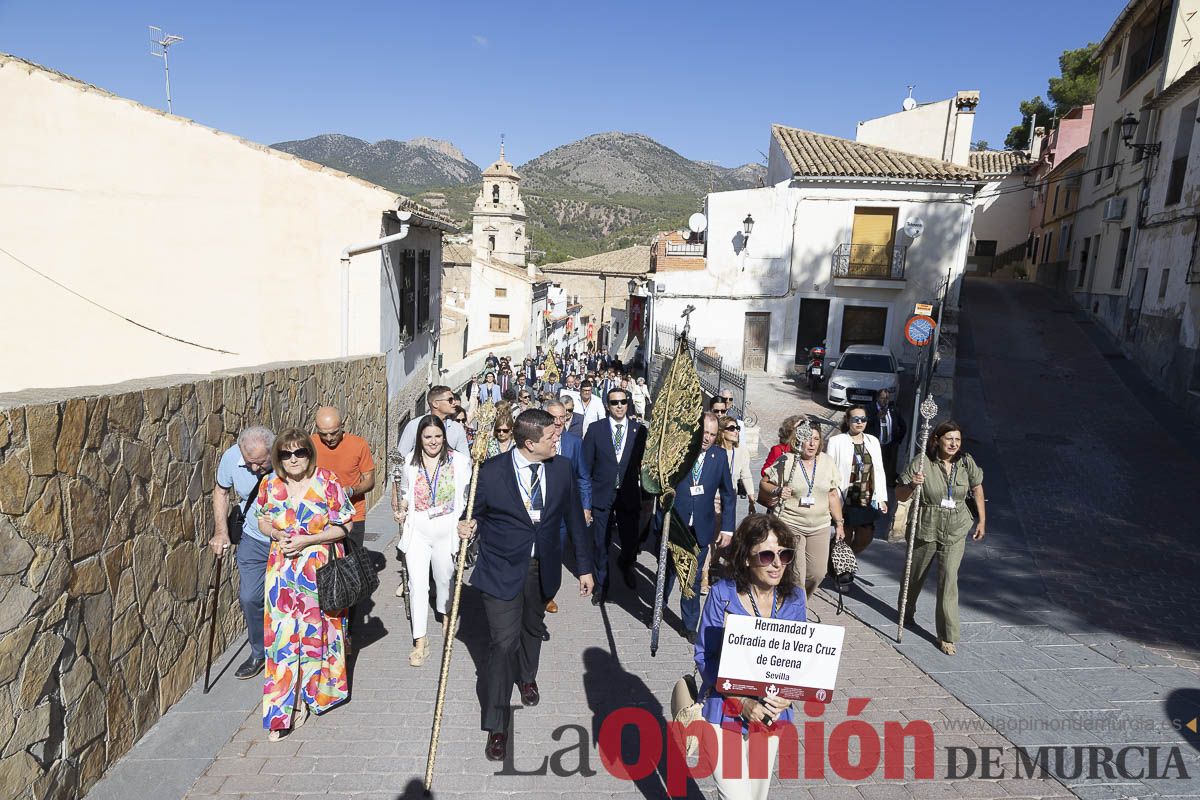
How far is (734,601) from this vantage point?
9.77 feet

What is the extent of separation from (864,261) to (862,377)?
667cm

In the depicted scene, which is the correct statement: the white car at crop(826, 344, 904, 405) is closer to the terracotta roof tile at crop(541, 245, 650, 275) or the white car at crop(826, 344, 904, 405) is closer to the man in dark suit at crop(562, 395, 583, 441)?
the man in dark suit at crop(562, 395, 583, 441)

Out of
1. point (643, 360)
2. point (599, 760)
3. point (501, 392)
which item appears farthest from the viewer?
point (643, 360)

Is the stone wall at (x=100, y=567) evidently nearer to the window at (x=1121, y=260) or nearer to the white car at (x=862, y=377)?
the white car at (x=862, y=377)

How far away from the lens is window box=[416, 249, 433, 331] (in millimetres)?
13812

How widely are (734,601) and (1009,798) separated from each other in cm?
240

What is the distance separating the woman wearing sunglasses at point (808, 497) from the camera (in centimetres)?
563

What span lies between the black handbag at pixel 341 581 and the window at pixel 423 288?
32.8ft

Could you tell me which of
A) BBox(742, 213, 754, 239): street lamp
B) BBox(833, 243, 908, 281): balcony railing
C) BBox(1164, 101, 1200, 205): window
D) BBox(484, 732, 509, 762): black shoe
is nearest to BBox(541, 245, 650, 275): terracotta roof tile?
BBox(742, 213, 754, 239): street lamp

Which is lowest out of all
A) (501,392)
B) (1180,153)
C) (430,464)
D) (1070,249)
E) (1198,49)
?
(501,392)

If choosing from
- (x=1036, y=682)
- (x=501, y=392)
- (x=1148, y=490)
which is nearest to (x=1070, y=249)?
(x=1148, y=490)

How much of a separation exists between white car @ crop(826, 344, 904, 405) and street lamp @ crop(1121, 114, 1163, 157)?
8307mm

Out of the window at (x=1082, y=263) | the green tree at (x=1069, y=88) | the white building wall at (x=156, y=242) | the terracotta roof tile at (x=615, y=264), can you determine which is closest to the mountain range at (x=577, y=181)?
the terracotta roof tile at (x=615, y=264)

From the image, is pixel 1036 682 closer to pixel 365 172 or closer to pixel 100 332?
pixel 100 332
